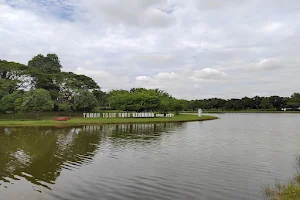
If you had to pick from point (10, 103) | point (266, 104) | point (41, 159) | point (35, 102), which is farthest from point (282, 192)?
point (266, 104)

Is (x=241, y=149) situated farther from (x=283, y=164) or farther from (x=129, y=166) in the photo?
(x=129, y=166)

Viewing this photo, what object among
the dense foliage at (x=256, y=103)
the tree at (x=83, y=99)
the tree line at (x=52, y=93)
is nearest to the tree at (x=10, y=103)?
the tree line at (x=52, y=93)

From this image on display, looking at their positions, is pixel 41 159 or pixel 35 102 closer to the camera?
pixel 41 159

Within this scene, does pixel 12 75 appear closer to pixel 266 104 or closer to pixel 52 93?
pixel 52 93

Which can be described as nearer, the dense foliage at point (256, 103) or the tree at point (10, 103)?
the tree at point (10, 103)

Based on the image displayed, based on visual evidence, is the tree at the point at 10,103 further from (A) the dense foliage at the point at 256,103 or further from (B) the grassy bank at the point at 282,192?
(A) the dense foliage at the point at 256,103

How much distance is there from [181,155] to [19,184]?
1021 centimetres

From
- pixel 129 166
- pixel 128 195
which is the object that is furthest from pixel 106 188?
pixel 129 166

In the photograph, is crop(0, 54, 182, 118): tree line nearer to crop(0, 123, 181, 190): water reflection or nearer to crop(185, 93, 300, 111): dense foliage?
crop(0, 123, 181, 190): water reflection

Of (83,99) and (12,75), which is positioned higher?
(12,75)

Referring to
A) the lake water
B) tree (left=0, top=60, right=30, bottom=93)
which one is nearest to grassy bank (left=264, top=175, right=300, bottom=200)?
the lake water

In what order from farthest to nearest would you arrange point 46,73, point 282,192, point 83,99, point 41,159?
point 46,73
point 83,99
point 41,159
point 282,192

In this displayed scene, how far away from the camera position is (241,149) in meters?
20.4

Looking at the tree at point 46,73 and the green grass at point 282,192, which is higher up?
the tree at point 46,73
